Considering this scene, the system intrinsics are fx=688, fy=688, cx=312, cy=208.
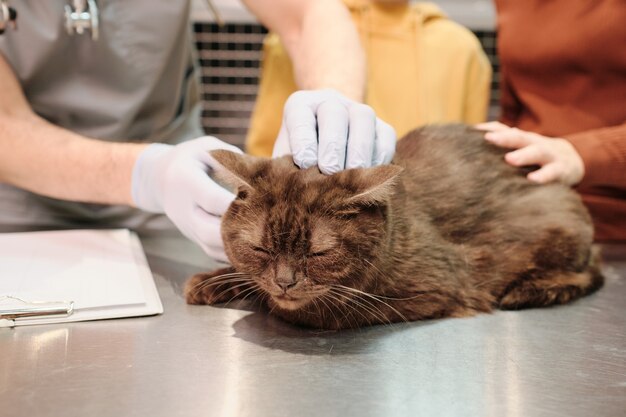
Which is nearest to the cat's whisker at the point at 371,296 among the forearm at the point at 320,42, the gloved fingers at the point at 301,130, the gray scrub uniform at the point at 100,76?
the gloved fingers at the point at 301,130

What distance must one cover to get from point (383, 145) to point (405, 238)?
18 centimetres

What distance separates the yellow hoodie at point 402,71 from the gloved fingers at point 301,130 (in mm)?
892

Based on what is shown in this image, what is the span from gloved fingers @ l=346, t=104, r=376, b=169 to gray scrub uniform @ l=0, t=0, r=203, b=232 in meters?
0.65

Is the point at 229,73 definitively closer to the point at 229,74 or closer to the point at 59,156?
the point at 229,74

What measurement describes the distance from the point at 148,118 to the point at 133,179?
35 centimetres

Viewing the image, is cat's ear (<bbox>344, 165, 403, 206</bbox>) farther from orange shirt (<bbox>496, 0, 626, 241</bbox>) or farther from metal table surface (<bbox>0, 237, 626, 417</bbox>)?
orange shirt (<bbox>496, 0, 626, 241</bbox>)

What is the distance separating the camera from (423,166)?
4.64ft

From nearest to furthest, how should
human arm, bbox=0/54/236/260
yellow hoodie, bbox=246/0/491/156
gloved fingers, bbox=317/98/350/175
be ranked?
1. gloved fingers, bbox=317/98/350/175
2. human arm, bbox=0/54/236/260
3. yellow hoodie, bbox=246/0/491/156

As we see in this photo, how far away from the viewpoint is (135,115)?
1730 millimetres

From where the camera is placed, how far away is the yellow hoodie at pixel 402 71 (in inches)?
87.5

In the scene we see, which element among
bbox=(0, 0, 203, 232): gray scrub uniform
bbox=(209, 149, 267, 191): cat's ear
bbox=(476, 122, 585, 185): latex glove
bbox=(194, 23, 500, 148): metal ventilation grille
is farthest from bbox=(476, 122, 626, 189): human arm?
bbox=(194, 23, 500, 148): metal ventilation grille

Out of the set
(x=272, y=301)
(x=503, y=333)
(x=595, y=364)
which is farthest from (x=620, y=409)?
(x=272, y=301)

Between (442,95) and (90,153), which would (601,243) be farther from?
(90,153)

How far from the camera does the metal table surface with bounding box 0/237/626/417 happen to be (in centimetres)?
91
